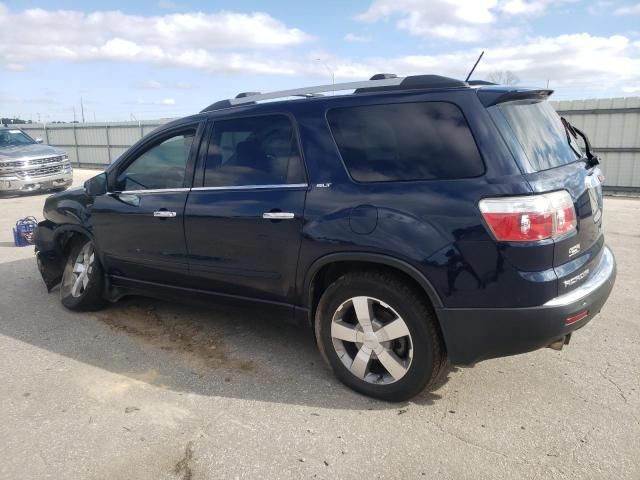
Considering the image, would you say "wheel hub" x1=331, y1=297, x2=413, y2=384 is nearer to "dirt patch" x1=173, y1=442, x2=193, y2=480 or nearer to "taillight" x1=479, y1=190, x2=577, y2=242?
"taillight" x1=479, y1=190, x2=577, y2=242

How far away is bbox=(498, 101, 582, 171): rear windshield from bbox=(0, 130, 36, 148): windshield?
14.9 meters

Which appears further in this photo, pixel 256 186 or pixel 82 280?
pixel 82 280

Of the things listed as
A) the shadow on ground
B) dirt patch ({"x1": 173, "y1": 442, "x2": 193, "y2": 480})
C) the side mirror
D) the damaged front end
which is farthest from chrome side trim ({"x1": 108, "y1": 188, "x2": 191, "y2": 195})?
dirt patch ({"x1": 173, "y1": 442, "x2": 193, "y2": 480})

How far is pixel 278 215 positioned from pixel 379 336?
0.98m

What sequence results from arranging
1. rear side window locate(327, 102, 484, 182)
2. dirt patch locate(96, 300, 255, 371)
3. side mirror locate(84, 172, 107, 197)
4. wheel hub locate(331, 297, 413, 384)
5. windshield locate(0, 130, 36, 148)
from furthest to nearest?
1. windshield locate(0, 130, 36, 148)
2. side mirror locate(84, 172, 107, 197)
3. dirt patch locate(96, 300, 255, 371)
4. wheel hub locate(331, 297, 413, 384)
5. rear side window locate(327, 102, 484, 182)

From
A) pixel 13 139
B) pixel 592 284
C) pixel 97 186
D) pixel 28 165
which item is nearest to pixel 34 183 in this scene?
pixel 28 165

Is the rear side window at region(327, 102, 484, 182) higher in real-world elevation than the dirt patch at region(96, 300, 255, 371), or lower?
higher

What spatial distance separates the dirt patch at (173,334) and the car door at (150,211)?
0.44m

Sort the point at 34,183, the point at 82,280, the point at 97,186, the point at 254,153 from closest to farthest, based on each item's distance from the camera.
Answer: the point at 254,153 → the point at 97,186 → the point at 82,280 → the point at 34,183

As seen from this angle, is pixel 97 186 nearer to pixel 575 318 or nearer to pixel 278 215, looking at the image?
pixel 278 215

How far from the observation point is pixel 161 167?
4133mm

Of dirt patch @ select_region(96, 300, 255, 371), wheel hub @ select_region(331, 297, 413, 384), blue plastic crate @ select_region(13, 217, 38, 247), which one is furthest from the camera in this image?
blue plastic crate @ select_region(13, 217, 38, 247)

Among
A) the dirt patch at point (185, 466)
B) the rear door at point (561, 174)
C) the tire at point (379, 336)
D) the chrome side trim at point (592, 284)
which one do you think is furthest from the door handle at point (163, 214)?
the chrome side trim at point (592, 284)

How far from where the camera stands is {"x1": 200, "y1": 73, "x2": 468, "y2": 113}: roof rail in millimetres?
Answer: 2943
